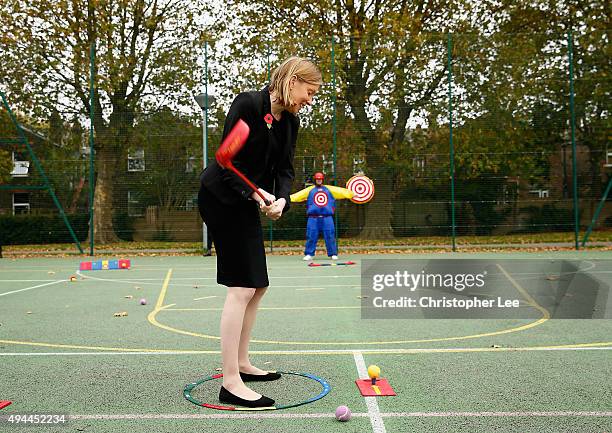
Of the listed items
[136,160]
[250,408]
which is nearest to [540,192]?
[136,160]

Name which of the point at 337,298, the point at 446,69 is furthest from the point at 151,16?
the point at 337,298

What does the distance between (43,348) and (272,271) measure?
5.93m

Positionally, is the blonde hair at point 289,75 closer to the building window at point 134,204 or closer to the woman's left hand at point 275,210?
the woman's left hand at point 275,210

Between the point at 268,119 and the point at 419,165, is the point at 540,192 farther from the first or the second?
the point at 268,119

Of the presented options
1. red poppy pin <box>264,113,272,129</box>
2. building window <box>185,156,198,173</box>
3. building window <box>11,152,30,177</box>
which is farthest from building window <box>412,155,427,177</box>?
red poppy pin <box>264,113,272,129</box>

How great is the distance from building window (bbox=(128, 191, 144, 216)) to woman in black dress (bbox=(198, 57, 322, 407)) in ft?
39.8

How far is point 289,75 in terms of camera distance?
2.98 metres

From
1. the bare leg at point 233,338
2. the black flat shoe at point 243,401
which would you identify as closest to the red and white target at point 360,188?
the bare leg at point 233,338

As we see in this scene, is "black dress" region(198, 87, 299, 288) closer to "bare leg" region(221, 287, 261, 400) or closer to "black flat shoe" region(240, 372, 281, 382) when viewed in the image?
"bare leg" region(221, 287, 261, 400)

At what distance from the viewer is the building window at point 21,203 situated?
47.5 ft

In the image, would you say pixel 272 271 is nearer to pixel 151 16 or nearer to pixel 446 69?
pixel 446 69

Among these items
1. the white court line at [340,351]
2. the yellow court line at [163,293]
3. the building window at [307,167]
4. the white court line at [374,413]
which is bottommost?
the yellow court line at [163,293]

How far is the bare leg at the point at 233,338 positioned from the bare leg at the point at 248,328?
6.9 inches

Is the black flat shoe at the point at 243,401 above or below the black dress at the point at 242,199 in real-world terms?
below
